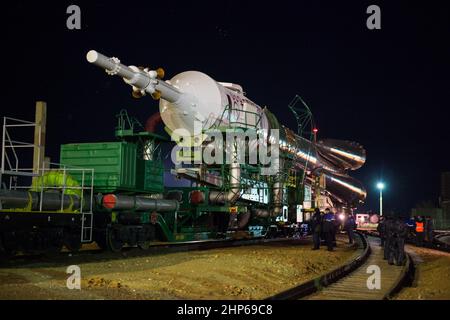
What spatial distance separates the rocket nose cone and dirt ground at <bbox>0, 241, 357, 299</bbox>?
4958 millimetres

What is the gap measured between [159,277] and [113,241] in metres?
5.43

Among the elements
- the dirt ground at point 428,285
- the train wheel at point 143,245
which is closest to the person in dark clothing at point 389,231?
the dirt ground at point 428,285

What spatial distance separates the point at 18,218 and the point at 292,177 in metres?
15.2

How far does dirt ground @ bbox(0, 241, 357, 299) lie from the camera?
7.77 meters

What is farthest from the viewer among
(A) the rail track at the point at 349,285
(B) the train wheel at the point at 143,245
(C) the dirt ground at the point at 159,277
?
(B) the train wheel at the point at 143,245

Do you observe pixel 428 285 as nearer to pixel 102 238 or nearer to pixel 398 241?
pixel 398 241

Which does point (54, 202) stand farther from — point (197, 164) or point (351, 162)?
point (351, 162)

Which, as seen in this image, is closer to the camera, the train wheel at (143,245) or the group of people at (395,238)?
the group of people at (395,238)

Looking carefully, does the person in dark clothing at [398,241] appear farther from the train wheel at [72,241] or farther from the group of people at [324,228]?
the train wheel at [72,241]

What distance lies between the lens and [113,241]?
1466 cm

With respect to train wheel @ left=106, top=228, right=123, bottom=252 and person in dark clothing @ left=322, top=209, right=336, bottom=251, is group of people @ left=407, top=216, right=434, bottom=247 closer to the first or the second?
person in dark clothing @ left=322, top=209, right=336, bottom=251

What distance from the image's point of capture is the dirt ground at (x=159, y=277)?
7773 millimetres

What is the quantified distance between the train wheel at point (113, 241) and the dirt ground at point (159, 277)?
102 centimetres

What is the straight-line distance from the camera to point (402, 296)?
9047mm
